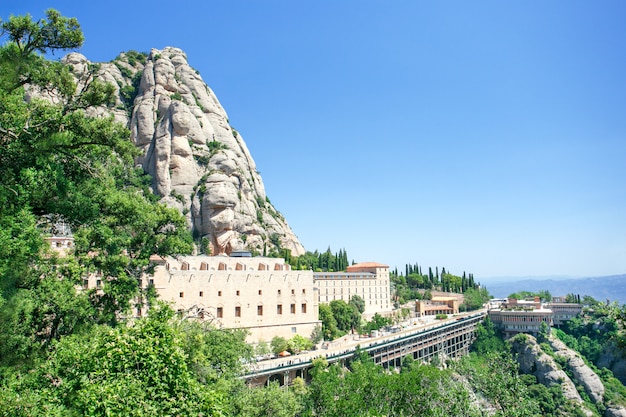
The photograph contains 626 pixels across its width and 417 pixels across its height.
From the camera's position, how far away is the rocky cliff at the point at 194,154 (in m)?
62.8

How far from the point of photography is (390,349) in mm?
49375

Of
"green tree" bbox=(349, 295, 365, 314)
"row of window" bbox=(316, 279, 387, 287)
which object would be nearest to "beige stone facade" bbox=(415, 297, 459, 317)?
"row of window" bbox=(316, 279, 387, 287)

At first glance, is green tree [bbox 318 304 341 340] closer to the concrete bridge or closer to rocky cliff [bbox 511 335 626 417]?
the concrete bridge

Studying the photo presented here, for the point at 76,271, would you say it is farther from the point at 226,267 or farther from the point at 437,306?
the point at 437,306

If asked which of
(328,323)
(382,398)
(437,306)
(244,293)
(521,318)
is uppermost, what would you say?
(244,293)

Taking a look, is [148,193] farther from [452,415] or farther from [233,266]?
[452,415]

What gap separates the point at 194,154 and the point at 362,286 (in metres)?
35.1

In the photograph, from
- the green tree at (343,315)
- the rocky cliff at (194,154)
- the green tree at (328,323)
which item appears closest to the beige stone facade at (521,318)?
the green tree at (343,315)

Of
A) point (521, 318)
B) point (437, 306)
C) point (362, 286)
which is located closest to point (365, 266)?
point (362, 286)

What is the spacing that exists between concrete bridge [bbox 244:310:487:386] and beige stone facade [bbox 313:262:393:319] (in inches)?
491

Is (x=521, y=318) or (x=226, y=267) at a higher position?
(x=226, y=267)

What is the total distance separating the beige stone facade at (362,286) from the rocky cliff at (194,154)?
9.73 meters

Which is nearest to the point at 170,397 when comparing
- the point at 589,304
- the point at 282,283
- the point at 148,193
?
the point at 282,283

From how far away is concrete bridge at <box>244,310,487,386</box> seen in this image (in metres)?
33.8
